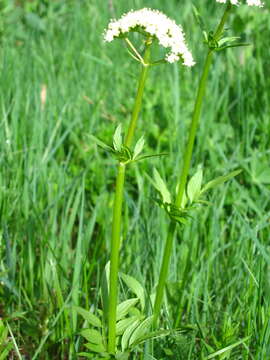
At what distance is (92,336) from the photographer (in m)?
1.34

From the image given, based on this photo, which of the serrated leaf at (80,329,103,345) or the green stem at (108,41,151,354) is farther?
the serrated leaf at (80,329,103,345)

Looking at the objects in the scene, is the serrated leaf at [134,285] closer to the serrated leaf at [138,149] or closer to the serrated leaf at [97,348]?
the serrated leaf at [97,348]

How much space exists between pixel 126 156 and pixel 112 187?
1.23 m

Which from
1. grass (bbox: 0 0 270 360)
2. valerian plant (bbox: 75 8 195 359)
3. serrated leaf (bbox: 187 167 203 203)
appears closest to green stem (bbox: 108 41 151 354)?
valerian plant (bbox: 75 8 195 359)

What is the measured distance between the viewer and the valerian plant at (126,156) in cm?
122

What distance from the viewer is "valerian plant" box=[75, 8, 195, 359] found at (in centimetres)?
122

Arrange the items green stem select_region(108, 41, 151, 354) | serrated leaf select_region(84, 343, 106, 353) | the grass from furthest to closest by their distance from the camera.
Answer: the grass
serrated leaf select_region(84, 343, 106, 353)
green stem select_region(108, 41, 151, 354)

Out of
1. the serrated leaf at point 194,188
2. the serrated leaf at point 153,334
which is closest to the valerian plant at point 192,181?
the serrated leaf at point 194,188

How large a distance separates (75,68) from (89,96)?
189 millimetres

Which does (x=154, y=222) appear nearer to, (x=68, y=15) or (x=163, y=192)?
(x=163, y=192)

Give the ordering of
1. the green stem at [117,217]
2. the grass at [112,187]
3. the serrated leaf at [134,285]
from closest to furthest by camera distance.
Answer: the green stem at [117,217] < the serrated leaf at [134,285] < the grass at [112,187]

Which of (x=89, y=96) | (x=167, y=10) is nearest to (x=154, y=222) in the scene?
(x=89, y=96)

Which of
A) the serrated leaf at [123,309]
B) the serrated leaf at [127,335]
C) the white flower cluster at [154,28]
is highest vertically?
the white flower cluster at [154,28]

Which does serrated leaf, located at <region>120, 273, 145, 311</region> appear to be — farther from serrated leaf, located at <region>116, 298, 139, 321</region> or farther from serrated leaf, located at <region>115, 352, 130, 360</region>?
serrated leaf, located at <region>115, 352, 130, 360</region>
